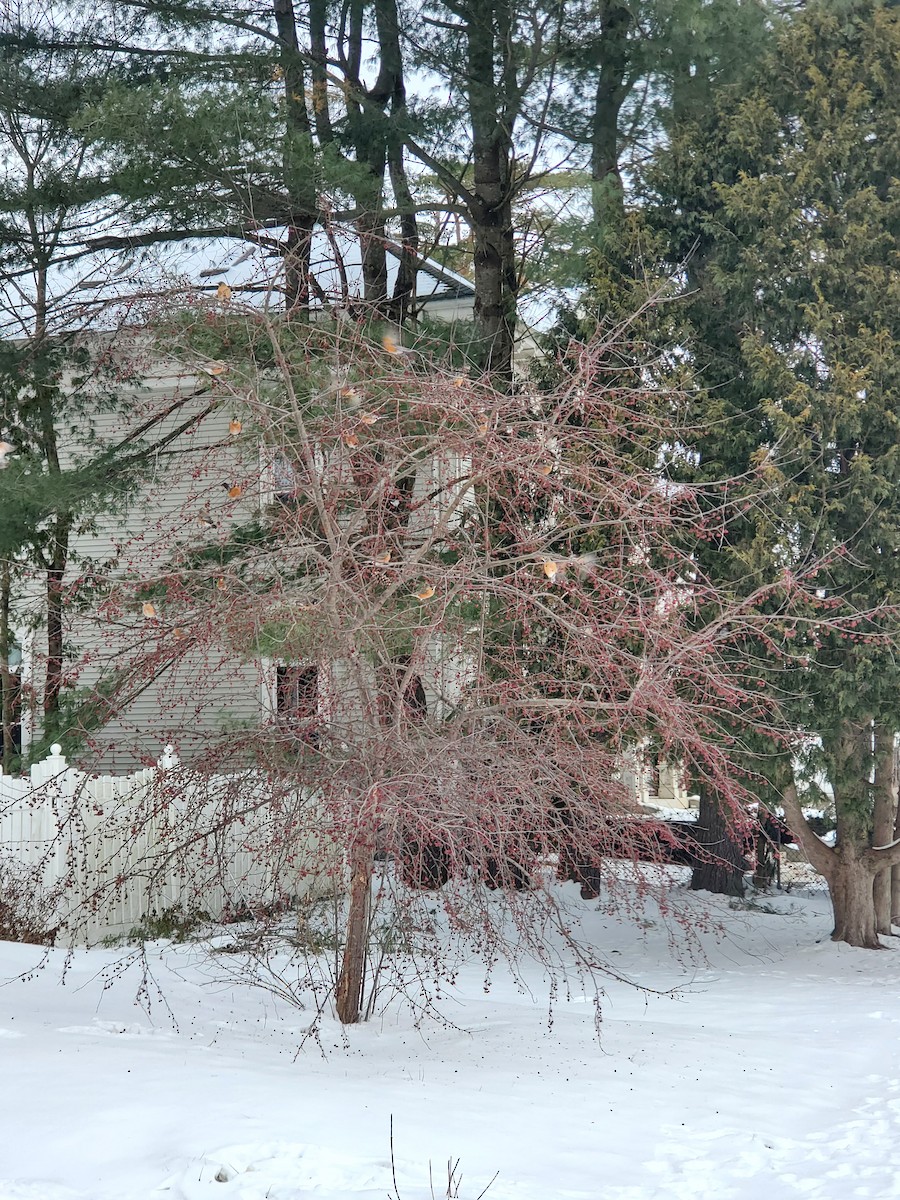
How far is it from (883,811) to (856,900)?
74cm

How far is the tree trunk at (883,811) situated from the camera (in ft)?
28.8

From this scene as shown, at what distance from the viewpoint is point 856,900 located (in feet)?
31.5

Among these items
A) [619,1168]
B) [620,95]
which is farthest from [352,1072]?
[620,95]

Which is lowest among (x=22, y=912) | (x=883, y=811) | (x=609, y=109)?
(x=22, y=912)

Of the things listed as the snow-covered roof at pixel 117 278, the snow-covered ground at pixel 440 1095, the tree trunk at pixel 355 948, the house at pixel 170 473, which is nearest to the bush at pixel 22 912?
the snow-covered ground at pixel 440 1095

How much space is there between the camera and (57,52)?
33.3ft

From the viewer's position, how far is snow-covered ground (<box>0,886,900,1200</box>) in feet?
14.4

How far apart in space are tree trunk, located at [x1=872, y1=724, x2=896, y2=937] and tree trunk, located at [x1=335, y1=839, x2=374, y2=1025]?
4115mm

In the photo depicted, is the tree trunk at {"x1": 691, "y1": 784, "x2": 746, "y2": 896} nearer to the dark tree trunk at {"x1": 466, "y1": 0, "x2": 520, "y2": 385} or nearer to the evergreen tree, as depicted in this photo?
the evergreen tree

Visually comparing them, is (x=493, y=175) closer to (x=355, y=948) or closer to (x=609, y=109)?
(x=609, y=109)

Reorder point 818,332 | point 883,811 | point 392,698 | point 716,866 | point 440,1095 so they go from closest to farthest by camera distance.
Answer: point 440,1095 < point 392,698 < point 818,332 < point 883,811 < point 716,866

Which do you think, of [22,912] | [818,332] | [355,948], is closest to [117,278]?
[22,912]

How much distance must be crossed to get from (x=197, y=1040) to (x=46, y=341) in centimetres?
606

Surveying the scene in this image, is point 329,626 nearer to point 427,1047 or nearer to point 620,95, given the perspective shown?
point 427,1047
